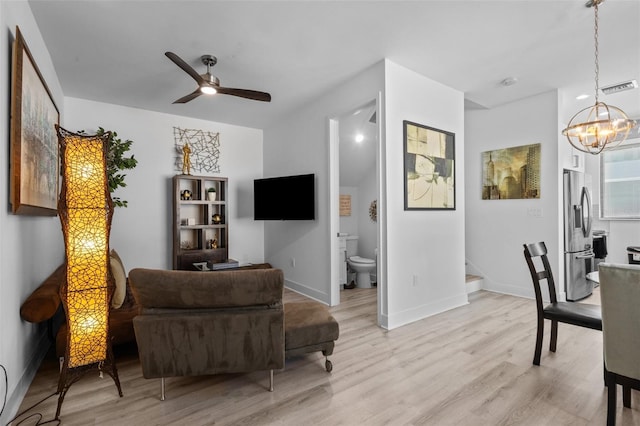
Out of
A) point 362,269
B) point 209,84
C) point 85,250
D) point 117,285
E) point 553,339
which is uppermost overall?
point 209,84

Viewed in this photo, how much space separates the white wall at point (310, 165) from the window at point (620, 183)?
190 inches

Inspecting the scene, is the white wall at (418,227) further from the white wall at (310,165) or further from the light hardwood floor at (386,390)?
the light hardwood floor at (386,390)

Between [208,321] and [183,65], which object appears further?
[183,65]

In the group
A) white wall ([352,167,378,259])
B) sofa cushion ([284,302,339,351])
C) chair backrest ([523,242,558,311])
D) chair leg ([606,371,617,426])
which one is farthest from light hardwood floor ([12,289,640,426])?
white wall ([352,167,378,259])

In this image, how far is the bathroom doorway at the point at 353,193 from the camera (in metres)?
3.96

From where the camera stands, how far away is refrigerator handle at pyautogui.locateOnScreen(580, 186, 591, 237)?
418 cm

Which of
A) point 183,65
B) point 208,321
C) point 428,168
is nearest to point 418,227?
point 428,168

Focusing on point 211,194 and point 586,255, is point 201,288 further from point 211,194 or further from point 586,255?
point 586,255

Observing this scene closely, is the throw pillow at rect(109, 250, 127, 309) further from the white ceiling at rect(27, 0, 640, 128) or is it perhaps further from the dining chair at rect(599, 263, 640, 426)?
the dining chair at rect(599, 263, 640, 426)

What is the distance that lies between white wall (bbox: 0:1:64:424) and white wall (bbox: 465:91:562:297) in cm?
514

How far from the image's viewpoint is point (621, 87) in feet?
12.3

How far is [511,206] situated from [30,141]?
5.19 metres

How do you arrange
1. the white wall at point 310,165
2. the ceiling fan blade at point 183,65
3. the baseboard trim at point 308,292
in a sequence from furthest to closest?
the baseboard trim at point 308,292 → the white wall at point 310,165 → the ceiling fan blade at point 183,65

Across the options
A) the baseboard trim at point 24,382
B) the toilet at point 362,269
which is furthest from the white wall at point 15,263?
the toilet at point 362,269
